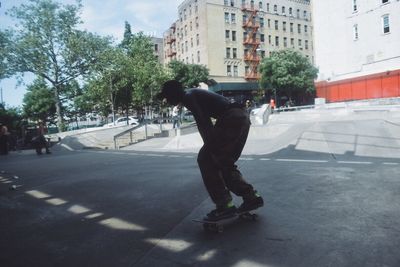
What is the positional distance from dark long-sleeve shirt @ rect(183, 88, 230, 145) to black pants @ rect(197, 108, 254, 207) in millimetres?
71

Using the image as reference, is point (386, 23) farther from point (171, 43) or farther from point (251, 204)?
point (171, 43)

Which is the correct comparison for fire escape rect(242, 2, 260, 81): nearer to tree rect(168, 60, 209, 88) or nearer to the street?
tree rect(168, 60, 209, 88)

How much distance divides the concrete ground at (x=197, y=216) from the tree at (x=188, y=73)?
44276mm

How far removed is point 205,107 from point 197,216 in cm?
136

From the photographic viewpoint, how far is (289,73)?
47094mm

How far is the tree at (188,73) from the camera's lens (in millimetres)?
51000

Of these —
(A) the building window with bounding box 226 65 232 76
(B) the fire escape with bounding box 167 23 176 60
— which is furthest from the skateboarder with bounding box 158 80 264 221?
(B) the fire escape with bounding box 167 23 176 60

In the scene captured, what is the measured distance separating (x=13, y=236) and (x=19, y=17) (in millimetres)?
39868

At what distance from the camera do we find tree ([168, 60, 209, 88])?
167 feet

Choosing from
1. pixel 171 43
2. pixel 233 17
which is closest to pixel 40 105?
pixel 171 43

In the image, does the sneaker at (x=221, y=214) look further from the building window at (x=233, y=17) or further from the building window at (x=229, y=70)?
the building window at (x=233, y=17)

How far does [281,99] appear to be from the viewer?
171ft

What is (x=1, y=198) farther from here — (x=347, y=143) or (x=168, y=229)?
(x=347, y=143)

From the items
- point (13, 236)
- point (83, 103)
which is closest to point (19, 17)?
point (83, 103)
